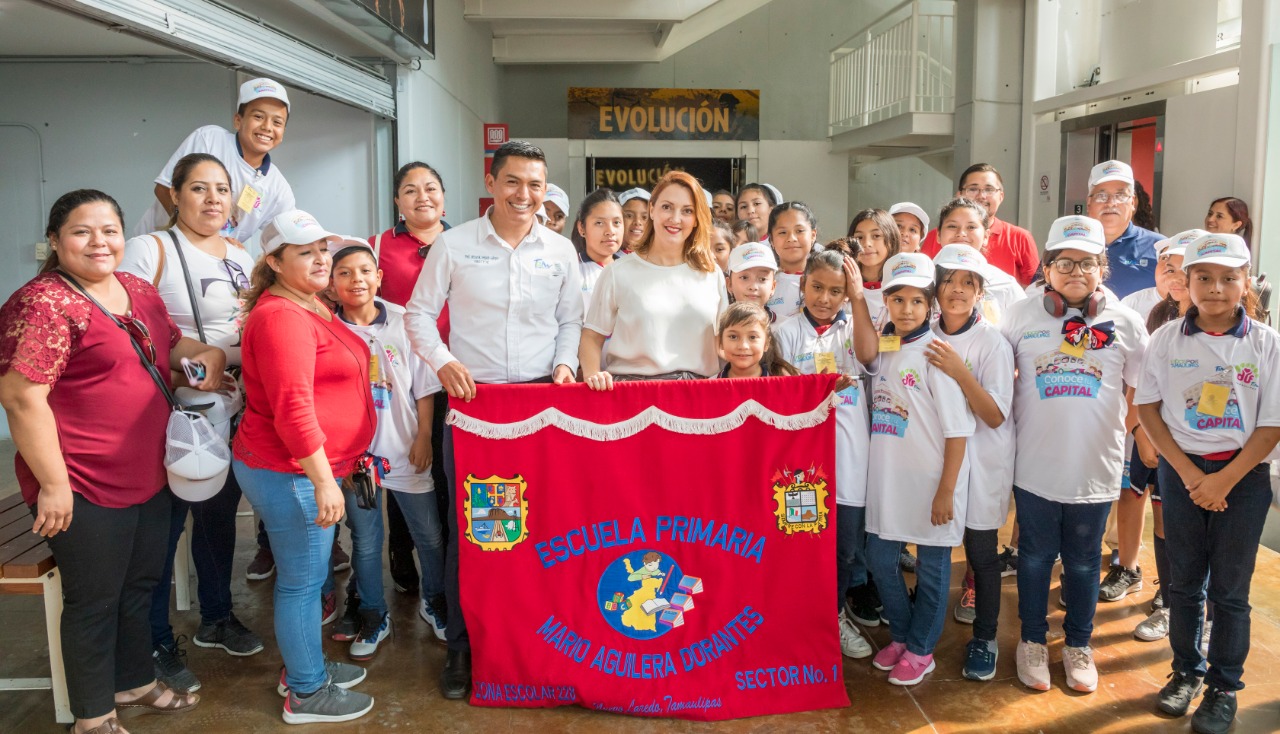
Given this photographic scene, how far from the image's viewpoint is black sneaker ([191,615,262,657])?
3.22 meters

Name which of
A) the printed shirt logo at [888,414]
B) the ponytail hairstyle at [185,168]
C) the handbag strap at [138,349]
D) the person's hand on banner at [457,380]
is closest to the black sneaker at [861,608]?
the printed shirt logo at [888,414]

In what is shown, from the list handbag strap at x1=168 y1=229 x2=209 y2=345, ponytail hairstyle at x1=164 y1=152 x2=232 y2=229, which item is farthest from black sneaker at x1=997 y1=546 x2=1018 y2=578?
ponytail hairstyle at x1=164 y1=152 x2=232 y2=229

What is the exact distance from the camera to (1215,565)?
106 inches

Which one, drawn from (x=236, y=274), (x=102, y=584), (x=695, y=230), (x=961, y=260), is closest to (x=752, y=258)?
(x=695, y=230)

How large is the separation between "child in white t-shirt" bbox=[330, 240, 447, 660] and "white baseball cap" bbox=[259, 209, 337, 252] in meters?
0.39

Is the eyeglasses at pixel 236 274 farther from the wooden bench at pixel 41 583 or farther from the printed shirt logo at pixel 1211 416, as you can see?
the printed shirt logo at pixel 1211 416

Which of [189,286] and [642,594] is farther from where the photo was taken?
[189,286]

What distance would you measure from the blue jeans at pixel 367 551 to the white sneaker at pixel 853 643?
1.72 metres

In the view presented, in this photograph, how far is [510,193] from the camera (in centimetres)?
285

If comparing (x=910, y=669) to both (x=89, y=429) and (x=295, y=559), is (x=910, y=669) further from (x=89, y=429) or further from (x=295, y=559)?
(x=89, y=429)

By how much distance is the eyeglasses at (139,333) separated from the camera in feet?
8.32

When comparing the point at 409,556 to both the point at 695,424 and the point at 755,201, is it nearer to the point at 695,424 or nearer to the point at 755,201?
the point at 695,424

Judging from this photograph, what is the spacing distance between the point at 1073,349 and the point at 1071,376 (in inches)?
3.5

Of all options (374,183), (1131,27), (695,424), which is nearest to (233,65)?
(374,183)
